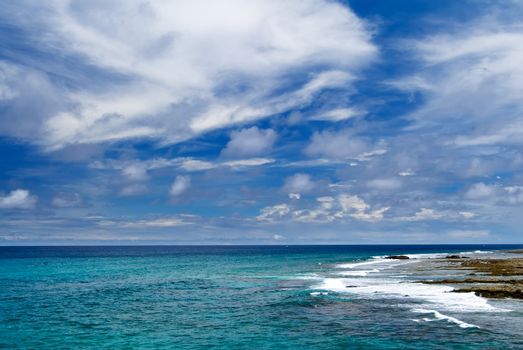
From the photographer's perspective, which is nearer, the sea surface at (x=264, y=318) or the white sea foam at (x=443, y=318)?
the sea surface at (x=264, y=318)

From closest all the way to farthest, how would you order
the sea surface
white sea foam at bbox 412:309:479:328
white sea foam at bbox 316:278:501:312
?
1. the sea surface
2. white sea foam at bbox 412:309:479:328
3. white sea foam at bbox 316:278:501:312

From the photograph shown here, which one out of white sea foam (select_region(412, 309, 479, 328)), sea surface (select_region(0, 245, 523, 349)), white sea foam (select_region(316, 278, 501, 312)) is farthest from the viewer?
white sea foam (select_region(316, 278, 501, 312))

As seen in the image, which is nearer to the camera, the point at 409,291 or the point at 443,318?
the point at 443,318

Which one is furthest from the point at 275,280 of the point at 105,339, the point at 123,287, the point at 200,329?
the point at 105,339

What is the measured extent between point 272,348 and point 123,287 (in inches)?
1734

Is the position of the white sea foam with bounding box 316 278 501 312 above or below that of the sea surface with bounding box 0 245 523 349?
above

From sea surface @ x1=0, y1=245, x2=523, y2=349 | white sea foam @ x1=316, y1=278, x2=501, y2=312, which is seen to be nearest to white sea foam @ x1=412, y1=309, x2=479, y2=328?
sea surface @ x1=0, y1=245, x2=523, y2=349

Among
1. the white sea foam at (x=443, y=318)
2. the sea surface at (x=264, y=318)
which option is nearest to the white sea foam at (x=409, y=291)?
the sea surface at (x=264, y=318)

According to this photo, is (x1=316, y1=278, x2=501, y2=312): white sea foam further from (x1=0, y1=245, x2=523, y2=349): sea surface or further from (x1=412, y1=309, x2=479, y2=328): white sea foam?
(x1=412, y1=309, x2=479, y2=328): white sea foam

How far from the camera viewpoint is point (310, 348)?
32.0m

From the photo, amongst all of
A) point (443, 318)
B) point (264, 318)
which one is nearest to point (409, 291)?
point (443, 318)

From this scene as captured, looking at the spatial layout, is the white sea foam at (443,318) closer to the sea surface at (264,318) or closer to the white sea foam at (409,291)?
the sea surface at (264,318)

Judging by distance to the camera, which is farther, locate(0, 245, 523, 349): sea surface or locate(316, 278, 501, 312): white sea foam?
locate(316, 278, 501, 312): white sea foam

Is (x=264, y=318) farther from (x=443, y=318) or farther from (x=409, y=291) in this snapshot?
(x=409, y=291)
